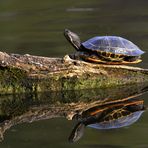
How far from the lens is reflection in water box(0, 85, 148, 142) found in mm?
8023

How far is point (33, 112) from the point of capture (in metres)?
8.59

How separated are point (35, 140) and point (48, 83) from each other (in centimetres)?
209

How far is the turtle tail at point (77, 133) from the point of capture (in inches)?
286

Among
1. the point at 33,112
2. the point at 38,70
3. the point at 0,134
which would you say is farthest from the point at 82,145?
the point at 38,70

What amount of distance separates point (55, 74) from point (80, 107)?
731 mm

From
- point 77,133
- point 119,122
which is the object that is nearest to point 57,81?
point 119,122

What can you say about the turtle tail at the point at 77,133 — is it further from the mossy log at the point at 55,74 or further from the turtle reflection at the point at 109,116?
the mossy log at the point at 55,74

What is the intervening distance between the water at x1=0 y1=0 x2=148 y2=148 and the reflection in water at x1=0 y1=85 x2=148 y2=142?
0.04 meters

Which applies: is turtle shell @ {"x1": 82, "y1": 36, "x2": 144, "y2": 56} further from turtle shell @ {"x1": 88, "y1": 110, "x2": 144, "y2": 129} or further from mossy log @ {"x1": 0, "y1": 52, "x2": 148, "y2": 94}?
turtle shell @ {"x1": 88, "y1": 110, "x2": 144, "y2": 129}

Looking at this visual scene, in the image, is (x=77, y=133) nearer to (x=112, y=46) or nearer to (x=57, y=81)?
(x=57, y=81)

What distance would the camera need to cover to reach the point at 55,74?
9.21 meters

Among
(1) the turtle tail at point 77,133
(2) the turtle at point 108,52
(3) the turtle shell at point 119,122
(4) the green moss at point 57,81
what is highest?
(2) the turtle at point 108,52

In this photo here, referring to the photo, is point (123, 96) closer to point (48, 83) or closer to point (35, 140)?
point (48, 83)

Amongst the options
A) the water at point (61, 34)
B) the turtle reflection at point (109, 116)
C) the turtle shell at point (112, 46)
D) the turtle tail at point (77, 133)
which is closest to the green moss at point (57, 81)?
the water at point (61, 34)
